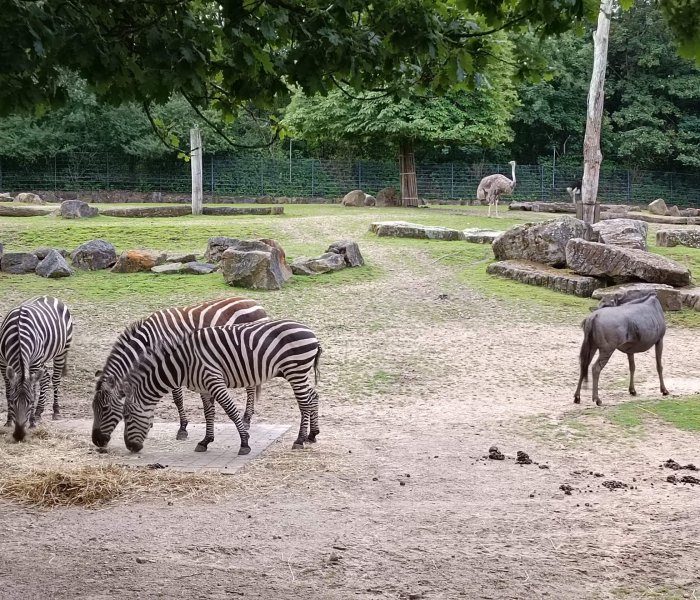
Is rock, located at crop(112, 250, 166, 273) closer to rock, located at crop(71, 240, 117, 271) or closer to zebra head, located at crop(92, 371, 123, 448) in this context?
rock, located at crop(71, 240, 117, 271)

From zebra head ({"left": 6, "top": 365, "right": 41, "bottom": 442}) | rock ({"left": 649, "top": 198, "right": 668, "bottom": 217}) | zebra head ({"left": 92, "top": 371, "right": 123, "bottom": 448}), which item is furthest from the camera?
rock ({"left": 649, "top": 198, "right": 668, "bottom": 217})

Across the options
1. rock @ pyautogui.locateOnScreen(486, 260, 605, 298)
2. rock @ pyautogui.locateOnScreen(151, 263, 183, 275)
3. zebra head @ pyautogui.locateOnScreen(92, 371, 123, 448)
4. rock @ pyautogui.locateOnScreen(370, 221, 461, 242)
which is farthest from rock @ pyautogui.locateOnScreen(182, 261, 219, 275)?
zebra head @ pyautogui.locateOnScreen(92, 371, 123, 448)

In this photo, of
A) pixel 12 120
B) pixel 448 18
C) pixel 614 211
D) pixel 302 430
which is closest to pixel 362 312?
pixel 302 430

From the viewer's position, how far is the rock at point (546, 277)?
16.2m

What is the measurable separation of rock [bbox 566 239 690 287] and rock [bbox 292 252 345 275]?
15.4ft

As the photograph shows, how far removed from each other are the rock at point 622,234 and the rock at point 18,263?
11.4 m

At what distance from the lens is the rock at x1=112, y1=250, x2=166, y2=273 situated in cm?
1741

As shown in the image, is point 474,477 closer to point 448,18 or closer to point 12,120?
point 448,18

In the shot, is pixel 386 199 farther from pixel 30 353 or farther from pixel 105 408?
pixel 105 408

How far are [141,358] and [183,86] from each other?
3345 millimetres

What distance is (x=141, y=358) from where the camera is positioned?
7.76 m

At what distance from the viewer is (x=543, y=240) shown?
58.9 feet

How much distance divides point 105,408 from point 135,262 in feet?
33.1

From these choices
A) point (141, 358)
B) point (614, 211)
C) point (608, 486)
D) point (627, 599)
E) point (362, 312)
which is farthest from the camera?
point (614, 211)
